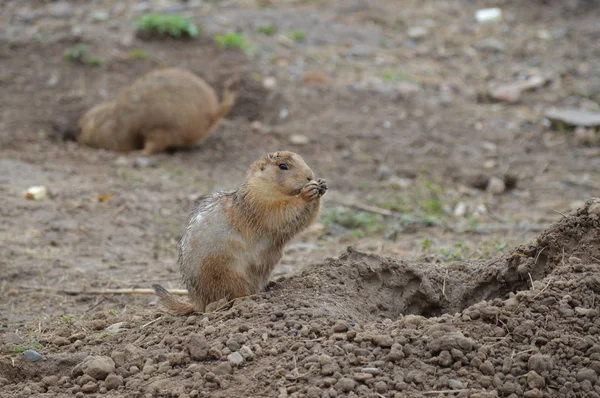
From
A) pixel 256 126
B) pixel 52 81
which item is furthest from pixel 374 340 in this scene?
pixel 52 81

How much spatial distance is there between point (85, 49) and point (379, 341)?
9.95 meters

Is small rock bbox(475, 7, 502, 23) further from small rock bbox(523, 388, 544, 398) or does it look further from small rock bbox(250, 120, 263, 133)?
small rock bbox(523, 388, 544, 398)

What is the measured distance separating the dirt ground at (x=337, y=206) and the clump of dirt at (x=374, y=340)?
0.04 feet

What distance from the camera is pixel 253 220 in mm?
4996

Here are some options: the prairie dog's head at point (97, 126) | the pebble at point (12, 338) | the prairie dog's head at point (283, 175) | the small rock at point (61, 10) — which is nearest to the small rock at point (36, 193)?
the prairie dog's head at point (97, 126)

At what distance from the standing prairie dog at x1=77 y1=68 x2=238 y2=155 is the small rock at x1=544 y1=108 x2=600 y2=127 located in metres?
4.46

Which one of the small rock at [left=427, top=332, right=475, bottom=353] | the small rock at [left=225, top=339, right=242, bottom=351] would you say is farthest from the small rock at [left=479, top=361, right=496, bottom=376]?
the small rock at [left=225, top=339, right=242, bottom=351]

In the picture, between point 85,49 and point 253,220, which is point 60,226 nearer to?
point 253,220

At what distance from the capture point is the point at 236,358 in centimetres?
411

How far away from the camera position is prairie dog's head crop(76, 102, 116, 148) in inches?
433

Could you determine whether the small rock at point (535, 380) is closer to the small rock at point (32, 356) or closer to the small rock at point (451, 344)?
the small rock at point (451, 344)

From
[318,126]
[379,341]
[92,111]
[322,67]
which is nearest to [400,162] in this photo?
[318,126]

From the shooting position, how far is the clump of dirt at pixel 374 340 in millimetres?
3791

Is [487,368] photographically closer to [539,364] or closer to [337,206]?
A: [539,364]
